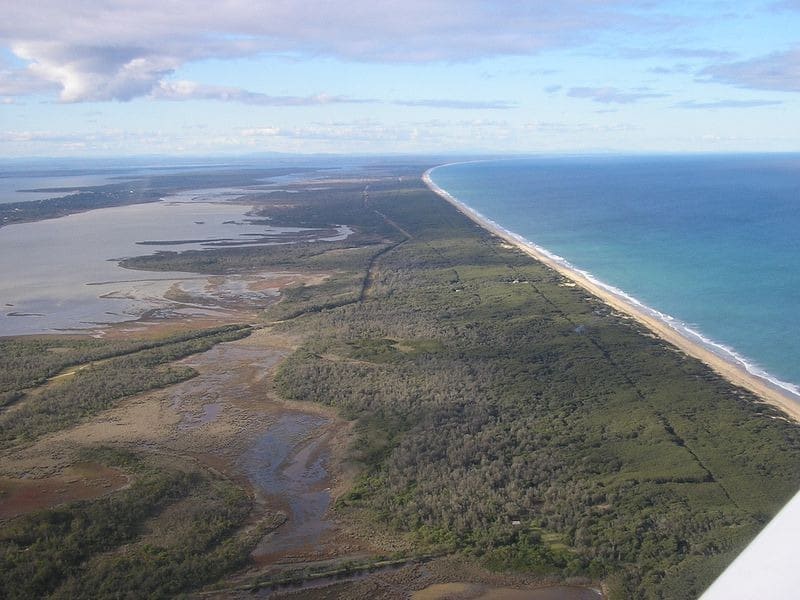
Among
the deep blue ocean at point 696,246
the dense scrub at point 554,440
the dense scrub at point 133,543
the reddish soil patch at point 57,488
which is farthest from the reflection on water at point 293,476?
the deep blue ocean at point 696,246

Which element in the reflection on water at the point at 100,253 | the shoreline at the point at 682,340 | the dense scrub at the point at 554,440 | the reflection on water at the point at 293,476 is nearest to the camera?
the dense scrub at the point at 554,440

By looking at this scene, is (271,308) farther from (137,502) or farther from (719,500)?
(719,500)

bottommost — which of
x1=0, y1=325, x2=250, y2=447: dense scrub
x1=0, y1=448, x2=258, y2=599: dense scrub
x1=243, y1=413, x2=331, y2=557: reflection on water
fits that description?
x1=243, y1=413, x2=331, y2=557: reflection on water

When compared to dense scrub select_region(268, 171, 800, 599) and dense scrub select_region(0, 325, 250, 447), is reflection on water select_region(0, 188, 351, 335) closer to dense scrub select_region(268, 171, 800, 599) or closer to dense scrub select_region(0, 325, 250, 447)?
dense scrub select_region(0, 325, 250, 447)

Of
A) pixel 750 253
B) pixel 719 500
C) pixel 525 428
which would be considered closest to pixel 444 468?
pixel 525 428

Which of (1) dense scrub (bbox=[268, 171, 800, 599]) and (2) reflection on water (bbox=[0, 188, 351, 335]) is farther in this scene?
(2) reflection on water (bbox=[0, 188, 351, 335])

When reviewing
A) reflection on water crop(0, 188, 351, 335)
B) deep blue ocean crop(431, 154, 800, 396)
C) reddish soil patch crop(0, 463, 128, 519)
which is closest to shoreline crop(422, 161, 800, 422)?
deep blue ocean crop(431, 154, 800, 396)

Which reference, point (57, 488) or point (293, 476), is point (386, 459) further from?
point (57, 488)

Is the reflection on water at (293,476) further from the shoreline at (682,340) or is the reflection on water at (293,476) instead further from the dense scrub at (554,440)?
the shoreline at (682,340)
